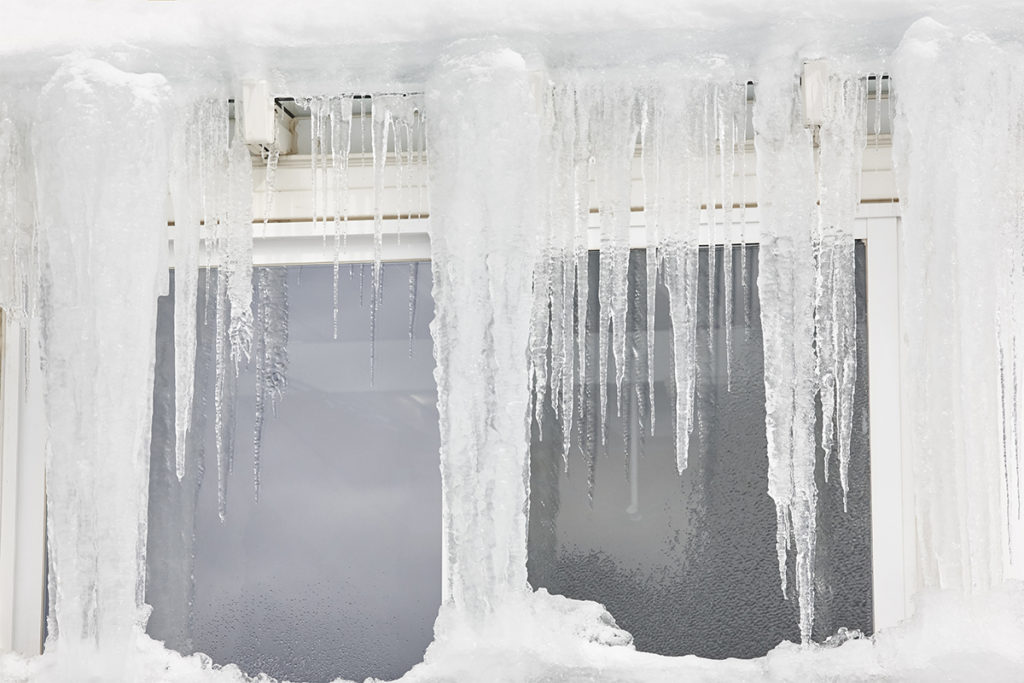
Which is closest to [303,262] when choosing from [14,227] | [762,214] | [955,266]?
[14,227]

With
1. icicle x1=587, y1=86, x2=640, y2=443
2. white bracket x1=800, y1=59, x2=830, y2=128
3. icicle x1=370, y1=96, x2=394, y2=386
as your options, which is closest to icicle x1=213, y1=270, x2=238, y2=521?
icicle x1=370, y1=96, x2=394, y2=386

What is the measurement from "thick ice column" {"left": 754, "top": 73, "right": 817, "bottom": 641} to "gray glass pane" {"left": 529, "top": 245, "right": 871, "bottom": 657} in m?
0.71

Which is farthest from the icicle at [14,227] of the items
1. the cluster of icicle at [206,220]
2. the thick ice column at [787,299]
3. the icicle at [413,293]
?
the thick ice column at [787,299]

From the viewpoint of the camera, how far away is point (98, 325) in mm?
2137

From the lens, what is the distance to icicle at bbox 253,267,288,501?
10.1ft

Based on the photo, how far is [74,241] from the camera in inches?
84.0

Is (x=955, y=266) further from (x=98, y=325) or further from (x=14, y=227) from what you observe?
(x=14, y=227)

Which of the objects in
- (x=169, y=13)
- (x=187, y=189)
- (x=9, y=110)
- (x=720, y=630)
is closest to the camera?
(x=169, y=13)

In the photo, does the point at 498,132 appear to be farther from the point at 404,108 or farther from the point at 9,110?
the point at 9,110

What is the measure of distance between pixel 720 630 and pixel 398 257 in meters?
1.44

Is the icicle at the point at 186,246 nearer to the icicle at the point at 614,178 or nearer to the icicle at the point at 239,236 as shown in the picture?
the icicle at the point at 239,236

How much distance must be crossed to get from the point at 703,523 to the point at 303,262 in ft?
4.71

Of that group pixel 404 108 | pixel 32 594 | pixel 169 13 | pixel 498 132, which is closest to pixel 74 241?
pixel 169 13

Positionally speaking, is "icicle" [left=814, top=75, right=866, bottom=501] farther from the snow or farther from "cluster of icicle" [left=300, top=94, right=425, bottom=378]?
"cluster of icicle" [left=300, top=94, right=425, bottom=378]
